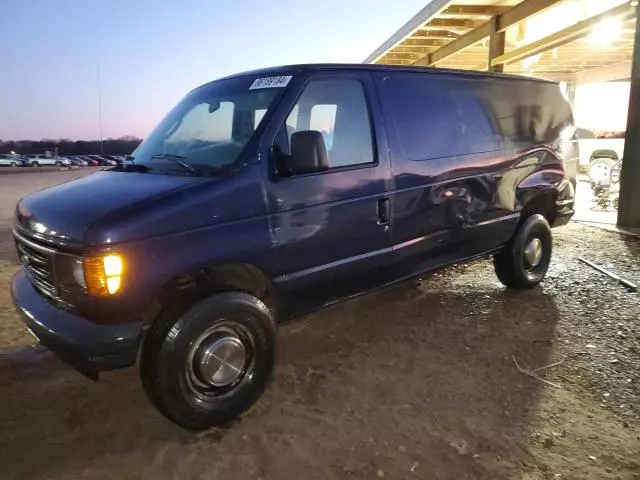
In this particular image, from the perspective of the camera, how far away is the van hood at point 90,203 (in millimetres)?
2570

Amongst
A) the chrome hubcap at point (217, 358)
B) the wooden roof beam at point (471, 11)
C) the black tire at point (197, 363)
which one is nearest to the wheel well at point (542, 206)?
the black tire at point (197, 363)

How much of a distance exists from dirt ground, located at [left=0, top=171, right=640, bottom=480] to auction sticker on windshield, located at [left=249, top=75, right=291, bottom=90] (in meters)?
2.09

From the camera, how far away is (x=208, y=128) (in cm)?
353

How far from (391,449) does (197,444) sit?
1.11m

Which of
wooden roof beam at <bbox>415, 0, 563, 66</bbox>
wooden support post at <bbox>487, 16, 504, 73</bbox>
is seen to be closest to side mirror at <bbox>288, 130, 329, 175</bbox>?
wooden roof beam at <bbox>415, 0, 563, 66</bbox>

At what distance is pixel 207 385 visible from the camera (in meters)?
2.94

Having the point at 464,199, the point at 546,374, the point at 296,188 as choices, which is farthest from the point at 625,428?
the point at 296,188

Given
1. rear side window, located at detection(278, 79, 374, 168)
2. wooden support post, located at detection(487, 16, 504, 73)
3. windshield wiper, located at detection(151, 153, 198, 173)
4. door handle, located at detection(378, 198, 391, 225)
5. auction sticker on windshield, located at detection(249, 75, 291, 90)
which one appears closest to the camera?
windshield wiper, located at detection(151, 153, 198, 173)

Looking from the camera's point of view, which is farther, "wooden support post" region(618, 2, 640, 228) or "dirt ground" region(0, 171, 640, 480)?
"wooden support post" region(618, 2, 640, 228)

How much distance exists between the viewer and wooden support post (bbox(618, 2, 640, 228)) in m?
7.76

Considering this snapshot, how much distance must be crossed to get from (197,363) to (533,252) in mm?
3958

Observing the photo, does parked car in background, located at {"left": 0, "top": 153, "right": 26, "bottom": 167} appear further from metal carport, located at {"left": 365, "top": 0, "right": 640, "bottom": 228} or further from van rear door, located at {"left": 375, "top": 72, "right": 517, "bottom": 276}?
van rear door, located at {"left": 375, "top": 72, "right": 517, "bottom": 276}

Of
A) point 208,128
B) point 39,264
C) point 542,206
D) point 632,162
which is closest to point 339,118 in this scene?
point 208,128

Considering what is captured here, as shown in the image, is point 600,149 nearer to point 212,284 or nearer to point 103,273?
point 212,284
